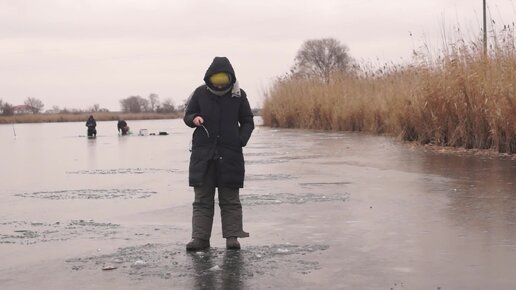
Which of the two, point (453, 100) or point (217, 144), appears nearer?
point (217, 144)

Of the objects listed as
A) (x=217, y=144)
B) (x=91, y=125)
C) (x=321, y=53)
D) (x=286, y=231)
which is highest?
(x=321, y=53)

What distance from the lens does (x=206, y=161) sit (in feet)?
20.9

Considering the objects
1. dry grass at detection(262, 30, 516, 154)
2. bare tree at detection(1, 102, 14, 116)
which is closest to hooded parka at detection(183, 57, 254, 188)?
dry grass at detection(262, 30, 516, 154)

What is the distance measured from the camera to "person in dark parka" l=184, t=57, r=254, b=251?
6.33 metres

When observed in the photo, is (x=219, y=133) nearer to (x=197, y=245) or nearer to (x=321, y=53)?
(x=197, y=245)

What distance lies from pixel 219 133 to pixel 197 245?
105 cm

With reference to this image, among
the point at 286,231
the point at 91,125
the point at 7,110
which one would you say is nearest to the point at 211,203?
the point at 286,231

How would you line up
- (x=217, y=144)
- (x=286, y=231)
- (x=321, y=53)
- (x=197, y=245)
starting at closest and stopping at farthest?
1. (x=197, y=245)
2. (x=217, y=144)
3. (x=286, y=231)
4. (x=321, y=53)

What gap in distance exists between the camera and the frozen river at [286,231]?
502 centimetres

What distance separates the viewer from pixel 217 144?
6.42 m

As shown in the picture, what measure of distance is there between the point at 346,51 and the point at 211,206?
293ft

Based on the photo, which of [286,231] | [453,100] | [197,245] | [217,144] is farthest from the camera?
[453,100]

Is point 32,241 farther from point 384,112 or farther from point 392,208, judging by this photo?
point 384,112

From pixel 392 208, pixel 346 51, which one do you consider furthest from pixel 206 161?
pixel 346 51
